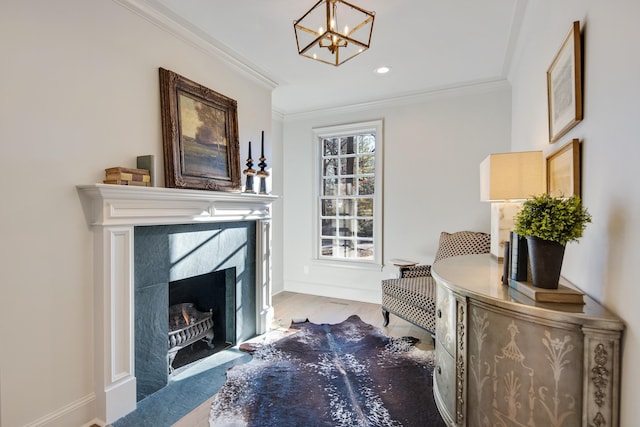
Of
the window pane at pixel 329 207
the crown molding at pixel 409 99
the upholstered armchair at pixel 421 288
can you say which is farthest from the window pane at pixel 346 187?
the upholstered armchair at pixel 421 288

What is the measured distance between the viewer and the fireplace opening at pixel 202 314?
108 inches

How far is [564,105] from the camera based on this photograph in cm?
162

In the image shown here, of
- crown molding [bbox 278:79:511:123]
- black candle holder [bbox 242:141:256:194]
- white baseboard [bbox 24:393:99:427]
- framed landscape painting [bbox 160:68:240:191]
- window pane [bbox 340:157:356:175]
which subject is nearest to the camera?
white baseboard [bbox 24:393:99:427]

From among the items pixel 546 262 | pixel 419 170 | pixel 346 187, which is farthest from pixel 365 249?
pixel 546 262

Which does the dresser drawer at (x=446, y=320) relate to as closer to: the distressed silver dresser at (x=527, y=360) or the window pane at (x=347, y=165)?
the distressed silver dresser at (x=527, y=360)

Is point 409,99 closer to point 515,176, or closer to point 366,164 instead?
point 366,164

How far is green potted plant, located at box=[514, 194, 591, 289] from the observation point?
1.17 meters

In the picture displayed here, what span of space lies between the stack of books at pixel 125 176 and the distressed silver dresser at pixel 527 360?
1947 mm

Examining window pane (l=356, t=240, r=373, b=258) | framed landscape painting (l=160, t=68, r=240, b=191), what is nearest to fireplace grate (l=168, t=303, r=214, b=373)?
framed landscape painting (l=160, t=68, r=240, b=191)

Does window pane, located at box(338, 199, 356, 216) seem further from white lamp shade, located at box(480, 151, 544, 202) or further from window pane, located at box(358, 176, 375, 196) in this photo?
white lamp shade, located at box(480, 151, 544, 202)

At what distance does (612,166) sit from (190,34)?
2.87 metres

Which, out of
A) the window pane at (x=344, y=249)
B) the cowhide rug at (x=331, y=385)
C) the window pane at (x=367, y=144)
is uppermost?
the window pane at (x=367, y=144)

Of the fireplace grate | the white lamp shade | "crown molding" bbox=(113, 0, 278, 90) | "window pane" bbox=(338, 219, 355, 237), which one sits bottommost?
the fireplace grate

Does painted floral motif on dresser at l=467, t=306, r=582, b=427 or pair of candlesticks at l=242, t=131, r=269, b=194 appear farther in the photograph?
pair of candlesticks at l=242, t=131, r=269, b=194
